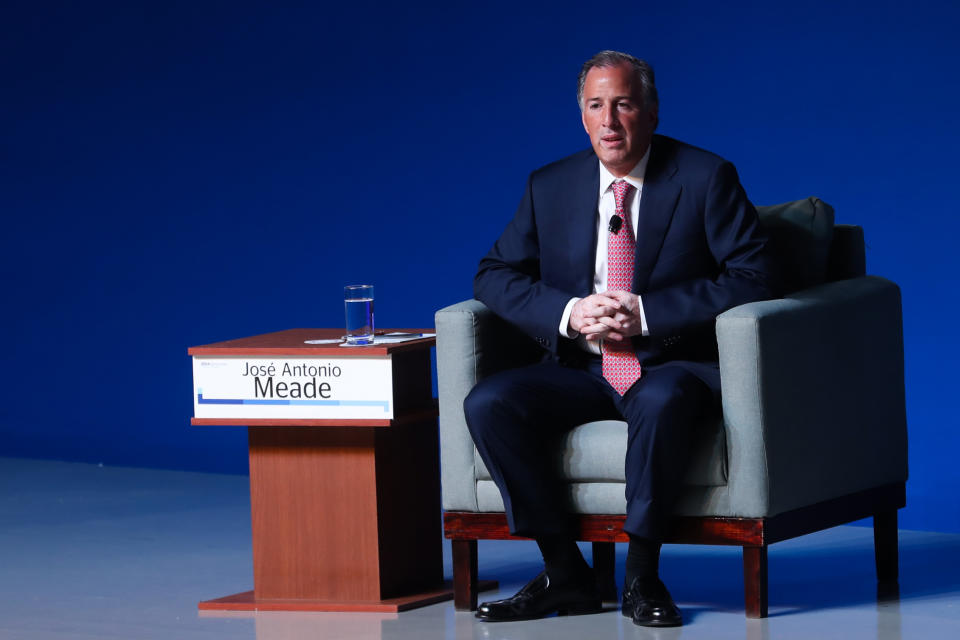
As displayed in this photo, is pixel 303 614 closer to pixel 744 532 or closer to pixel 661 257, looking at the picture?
pixel 744 532

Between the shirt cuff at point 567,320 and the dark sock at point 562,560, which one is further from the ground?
the shirt cuff at point 567,320

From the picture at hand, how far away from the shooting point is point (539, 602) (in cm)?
340

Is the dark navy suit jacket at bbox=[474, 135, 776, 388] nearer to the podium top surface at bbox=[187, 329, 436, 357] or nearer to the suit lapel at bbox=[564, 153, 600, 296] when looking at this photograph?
the suit lapel at bbox=[564, 153, 600, 296]

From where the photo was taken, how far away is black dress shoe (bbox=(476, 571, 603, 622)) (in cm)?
340

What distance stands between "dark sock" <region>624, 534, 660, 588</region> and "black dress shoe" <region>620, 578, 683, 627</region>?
0.01m

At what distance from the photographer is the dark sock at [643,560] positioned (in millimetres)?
3279

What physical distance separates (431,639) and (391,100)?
2.70m

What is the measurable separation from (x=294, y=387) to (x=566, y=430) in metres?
0.64

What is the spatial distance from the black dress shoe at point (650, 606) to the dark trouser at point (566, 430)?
13 centimetres

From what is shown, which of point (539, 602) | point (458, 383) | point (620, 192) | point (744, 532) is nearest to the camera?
point (744, 532)

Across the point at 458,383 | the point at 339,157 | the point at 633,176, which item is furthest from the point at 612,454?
the point at 339,157

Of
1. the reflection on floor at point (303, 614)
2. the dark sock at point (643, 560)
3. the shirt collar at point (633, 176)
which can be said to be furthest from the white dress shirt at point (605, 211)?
the reflection on floor at point (303, 614)

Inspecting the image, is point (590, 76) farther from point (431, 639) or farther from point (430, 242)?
point (430, 242)

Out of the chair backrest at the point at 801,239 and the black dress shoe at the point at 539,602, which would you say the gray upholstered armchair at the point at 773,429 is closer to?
the chair backrest at the point at 801,239
